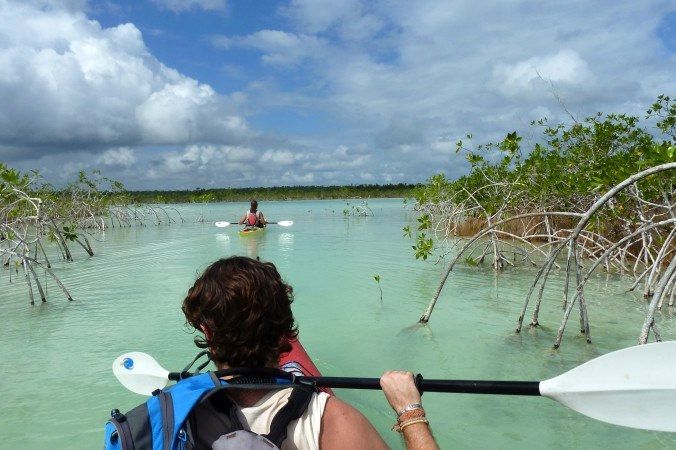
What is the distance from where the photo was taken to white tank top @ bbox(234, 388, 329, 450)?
1.39 meters

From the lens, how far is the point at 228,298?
146 cm

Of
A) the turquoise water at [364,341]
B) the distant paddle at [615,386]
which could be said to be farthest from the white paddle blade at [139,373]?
the turquoise water at [364,341]

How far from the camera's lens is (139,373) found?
2.46 m

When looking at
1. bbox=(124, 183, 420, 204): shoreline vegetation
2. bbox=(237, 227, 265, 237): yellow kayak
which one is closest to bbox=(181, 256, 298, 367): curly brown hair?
bbox=(237, 227, 265, 237): yellow kayak

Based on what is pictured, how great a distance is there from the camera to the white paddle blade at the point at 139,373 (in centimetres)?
243

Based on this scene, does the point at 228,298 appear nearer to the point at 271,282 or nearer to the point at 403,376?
the point at 271,282

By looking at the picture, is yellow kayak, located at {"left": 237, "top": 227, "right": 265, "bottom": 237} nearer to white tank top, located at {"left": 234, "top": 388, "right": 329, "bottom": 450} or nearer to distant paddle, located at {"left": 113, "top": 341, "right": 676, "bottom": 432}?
distant paddle, located at {"left": 113, "top": 341, "right": 676, "bottom": 432}

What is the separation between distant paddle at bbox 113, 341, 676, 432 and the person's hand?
144mm

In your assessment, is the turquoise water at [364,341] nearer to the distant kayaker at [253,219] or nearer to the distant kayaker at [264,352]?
the distant kayaker at [264,352]

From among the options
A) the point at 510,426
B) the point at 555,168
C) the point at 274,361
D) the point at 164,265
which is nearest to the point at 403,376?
the point at 274,361

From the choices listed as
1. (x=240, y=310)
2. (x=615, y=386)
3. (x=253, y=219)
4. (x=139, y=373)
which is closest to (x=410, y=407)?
(x=240, y=310)

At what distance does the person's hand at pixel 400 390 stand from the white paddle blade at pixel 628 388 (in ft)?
1.83

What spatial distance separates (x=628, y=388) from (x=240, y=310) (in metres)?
1.41

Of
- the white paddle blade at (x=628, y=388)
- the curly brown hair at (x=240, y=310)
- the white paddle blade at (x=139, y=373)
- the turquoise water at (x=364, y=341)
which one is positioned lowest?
the turquoise water at (x=364, y=341)
